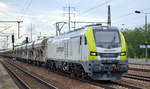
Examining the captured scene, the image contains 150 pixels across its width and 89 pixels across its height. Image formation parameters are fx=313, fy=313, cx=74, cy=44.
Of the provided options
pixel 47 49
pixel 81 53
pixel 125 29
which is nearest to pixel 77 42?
pixel 81 53

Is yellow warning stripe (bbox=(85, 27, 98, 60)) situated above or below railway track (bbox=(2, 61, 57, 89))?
above

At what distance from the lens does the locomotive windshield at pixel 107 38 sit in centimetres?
1817

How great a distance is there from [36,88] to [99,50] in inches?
164

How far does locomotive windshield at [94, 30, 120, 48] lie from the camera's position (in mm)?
18169

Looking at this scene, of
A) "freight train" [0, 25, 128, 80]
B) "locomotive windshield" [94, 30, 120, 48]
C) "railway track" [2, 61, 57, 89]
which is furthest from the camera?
"locomotive windshield" [94, 30, 120, 48]

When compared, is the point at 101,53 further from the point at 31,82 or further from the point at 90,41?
the point at 31,82

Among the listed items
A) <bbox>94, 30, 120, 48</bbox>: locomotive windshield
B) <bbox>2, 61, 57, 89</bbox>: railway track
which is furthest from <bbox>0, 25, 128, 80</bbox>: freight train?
<bbox>2, 61, 57, 89</bbox>: railway track

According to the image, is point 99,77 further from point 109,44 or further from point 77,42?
point 77,42

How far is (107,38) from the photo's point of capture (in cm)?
1848

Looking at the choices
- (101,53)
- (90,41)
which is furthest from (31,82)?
(101,53)

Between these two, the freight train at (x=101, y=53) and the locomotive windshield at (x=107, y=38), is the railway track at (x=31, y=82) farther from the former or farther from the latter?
the locomotive windshield at (x=107, y=38)

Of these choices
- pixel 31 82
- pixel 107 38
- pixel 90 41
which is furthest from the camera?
pixel 31 82

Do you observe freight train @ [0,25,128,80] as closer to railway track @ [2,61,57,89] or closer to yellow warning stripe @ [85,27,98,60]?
yellow warning stripe @ [85,27,98,60]

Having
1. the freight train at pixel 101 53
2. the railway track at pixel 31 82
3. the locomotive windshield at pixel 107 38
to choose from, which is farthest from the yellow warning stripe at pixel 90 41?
the railway track at pixel 31 82
